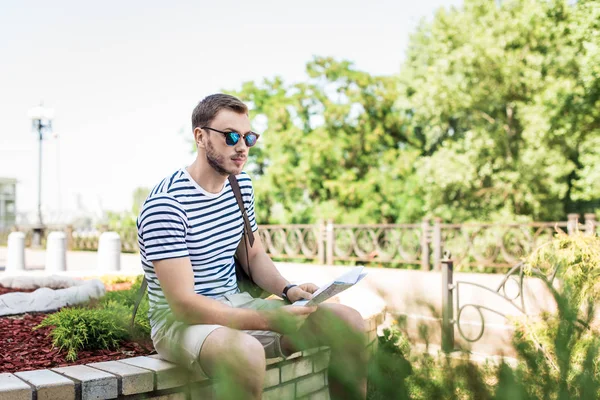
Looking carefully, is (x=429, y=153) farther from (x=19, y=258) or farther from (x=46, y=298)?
(x=46, y=298)

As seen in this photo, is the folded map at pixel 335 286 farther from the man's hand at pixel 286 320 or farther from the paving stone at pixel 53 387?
the man's hand at pixel 286 320

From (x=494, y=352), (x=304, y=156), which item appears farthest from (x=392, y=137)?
(x=494, y=352)

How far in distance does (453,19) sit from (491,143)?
13.3ft

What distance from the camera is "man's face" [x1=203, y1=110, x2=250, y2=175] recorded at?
262cm

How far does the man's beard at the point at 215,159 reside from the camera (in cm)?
263

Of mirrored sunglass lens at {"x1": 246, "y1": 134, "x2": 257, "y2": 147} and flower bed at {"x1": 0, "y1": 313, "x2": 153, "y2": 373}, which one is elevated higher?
→ mirrored sunglass lens at {"x1": 246, "y1": 134, "x2": 257, "y2": 147}

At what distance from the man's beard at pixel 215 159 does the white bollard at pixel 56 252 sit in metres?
9.93

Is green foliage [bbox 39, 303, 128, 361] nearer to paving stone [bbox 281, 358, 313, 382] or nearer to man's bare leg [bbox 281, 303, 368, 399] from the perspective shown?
paving stone [bbox 281, 358, 313, 382]

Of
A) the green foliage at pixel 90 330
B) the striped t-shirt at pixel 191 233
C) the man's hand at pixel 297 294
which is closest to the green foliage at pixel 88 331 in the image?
the green foliage at pixel 90 330

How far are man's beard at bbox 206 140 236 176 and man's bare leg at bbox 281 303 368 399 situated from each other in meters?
1.83

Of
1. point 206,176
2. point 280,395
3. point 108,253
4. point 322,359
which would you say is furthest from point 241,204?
point 108,253

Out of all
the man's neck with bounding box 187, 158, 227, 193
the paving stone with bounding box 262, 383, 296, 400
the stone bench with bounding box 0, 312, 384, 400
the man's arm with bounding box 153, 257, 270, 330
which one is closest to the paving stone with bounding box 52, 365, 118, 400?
the stone bench with bounding box 0, 312, 384, 400

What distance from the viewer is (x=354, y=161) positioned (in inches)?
829

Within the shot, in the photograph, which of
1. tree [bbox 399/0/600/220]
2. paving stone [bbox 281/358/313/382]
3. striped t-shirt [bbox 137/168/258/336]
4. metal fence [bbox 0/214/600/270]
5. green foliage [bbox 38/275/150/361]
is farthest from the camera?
tree [bbox 399/0/600/220]
